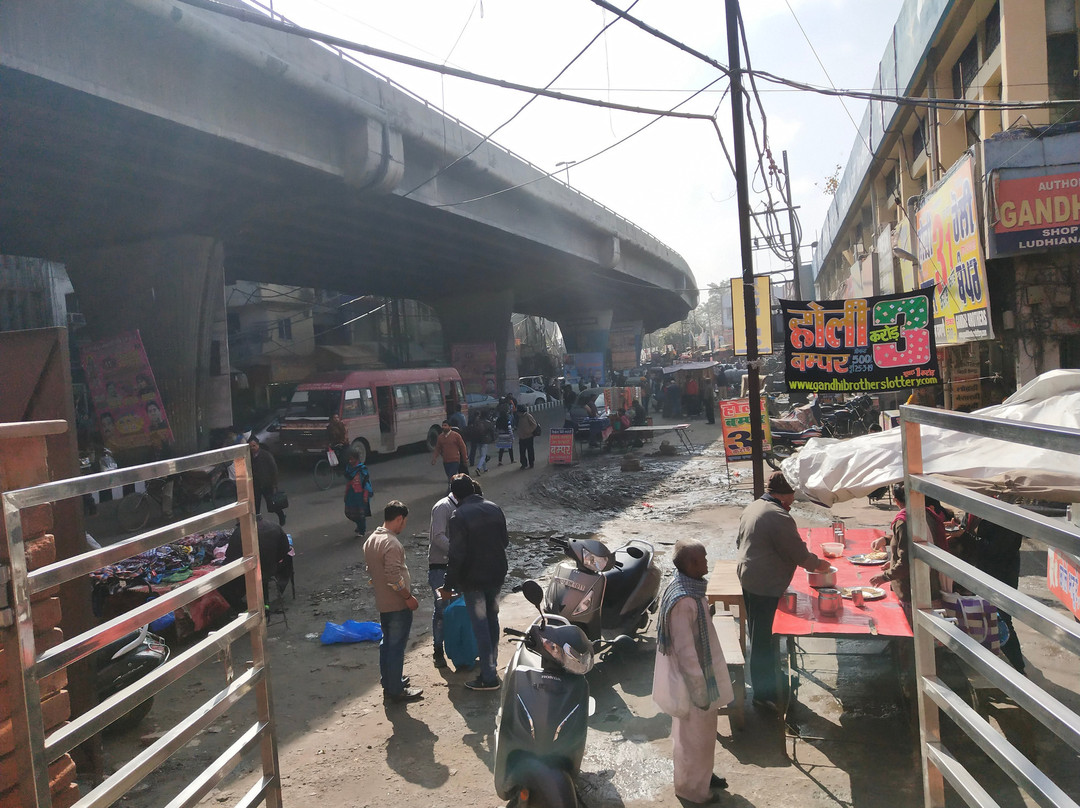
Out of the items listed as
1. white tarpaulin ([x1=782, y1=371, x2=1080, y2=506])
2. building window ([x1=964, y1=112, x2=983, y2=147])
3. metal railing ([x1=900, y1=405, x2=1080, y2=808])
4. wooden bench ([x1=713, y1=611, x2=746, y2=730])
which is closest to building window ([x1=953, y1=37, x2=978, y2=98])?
building window ([x1=964, y1=112, x2=983, y2=147])

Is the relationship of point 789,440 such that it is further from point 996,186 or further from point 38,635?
point 38,635

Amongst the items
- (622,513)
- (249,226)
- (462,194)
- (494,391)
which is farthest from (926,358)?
(494,391)

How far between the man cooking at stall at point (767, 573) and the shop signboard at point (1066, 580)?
149cm

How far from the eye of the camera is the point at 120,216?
16.7 m

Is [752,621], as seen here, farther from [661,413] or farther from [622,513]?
[661,413]

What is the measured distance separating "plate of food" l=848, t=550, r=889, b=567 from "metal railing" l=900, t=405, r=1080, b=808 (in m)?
4.26

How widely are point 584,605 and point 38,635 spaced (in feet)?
14.0

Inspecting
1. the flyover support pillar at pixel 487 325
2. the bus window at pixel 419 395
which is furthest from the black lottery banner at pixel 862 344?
the flyover support pillar at pixel 487 325

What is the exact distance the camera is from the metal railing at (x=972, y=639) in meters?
1.72

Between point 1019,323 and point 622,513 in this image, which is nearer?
point 1019,323

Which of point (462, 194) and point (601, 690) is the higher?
point (462, 194)

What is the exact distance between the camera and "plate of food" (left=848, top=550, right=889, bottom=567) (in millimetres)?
6500

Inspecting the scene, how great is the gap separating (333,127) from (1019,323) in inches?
532

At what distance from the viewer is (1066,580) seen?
16.5 ft
